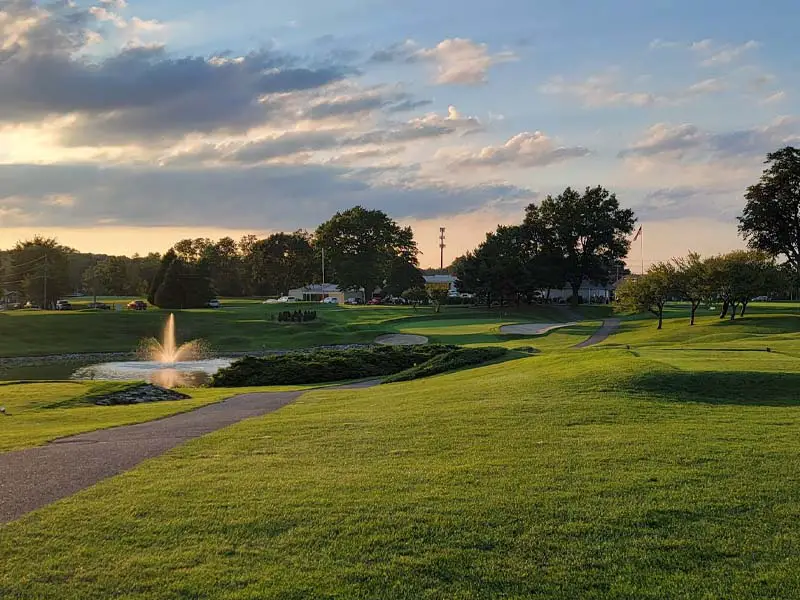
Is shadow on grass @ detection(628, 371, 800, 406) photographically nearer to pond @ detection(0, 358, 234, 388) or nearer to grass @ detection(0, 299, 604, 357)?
pond @ detection(0, 358, 234, 388)

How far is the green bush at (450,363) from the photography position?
26.8 m

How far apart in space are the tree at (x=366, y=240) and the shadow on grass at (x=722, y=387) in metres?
103

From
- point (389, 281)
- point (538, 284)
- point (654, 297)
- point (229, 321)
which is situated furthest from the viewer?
point (389, 281)

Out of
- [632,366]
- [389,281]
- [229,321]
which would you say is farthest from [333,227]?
[632,366]

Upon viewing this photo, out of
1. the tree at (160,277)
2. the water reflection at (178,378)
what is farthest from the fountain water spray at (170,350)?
the tree at (160,277)

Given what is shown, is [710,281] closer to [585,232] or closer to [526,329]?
[526,329]

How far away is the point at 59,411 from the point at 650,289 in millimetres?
46745

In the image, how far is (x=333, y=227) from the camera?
400 ft

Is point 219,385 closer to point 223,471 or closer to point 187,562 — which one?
point 223,471

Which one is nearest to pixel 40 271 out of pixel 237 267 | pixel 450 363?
pixel 237 267

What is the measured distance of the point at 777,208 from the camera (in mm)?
68375

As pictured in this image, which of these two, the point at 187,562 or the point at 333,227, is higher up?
the point at 333,227

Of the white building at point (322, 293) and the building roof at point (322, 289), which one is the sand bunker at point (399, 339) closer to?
the white building at point (322, 293)

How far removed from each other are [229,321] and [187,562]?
191 ft
